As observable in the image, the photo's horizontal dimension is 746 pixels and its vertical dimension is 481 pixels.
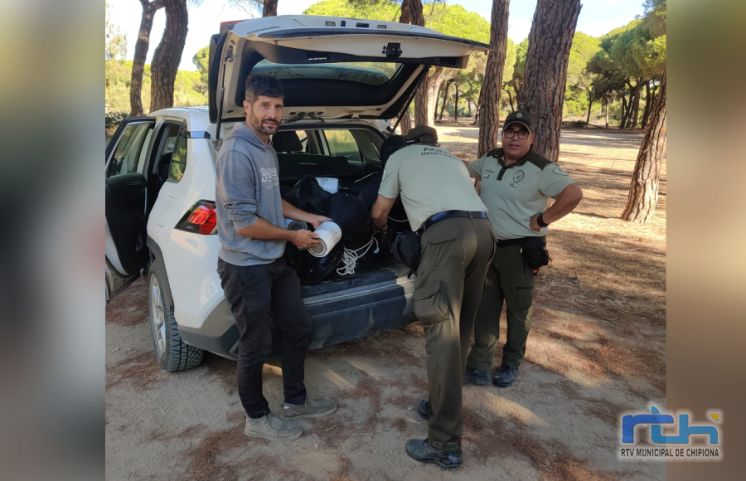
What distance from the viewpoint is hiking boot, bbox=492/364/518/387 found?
A: 136 inches

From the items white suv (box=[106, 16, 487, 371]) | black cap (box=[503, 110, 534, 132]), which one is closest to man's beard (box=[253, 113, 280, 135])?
white suv (box=[106, 16, 487, 371])

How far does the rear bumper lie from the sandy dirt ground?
1.51 feet

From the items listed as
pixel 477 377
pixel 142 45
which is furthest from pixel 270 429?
pixel 142 45

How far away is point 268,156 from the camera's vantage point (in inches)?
107

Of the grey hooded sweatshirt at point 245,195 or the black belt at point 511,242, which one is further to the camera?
the black belt at point 511,242

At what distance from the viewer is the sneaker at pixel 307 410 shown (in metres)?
3.09

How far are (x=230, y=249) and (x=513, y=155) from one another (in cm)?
183

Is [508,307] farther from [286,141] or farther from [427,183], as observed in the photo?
[286,141]

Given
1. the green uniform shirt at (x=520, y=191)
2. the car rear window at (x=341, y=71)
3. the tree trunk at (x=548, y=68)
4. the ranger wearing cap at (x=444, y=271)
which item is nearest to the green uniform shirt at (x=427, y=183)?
the ranger wearing cap at (x=444, y=271)

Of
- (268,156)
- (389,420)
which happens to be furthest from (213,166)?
(389,420)

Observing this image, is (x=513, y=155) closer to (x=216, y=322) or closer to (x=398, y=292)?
(x=398, y=292)

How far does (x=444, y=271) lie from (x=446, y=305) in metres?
0.17

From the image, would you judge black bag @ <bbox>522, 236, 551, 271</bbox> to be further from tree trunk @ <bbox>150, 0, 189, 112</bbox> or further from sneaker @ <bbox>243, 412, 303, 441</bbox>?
tree trunk @ <bbox>150, 0, 189, 112</bbox>

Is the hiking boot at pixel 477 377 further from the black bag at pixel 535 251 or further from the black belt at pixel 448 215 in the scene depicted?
the black belt at pixel 448 215
